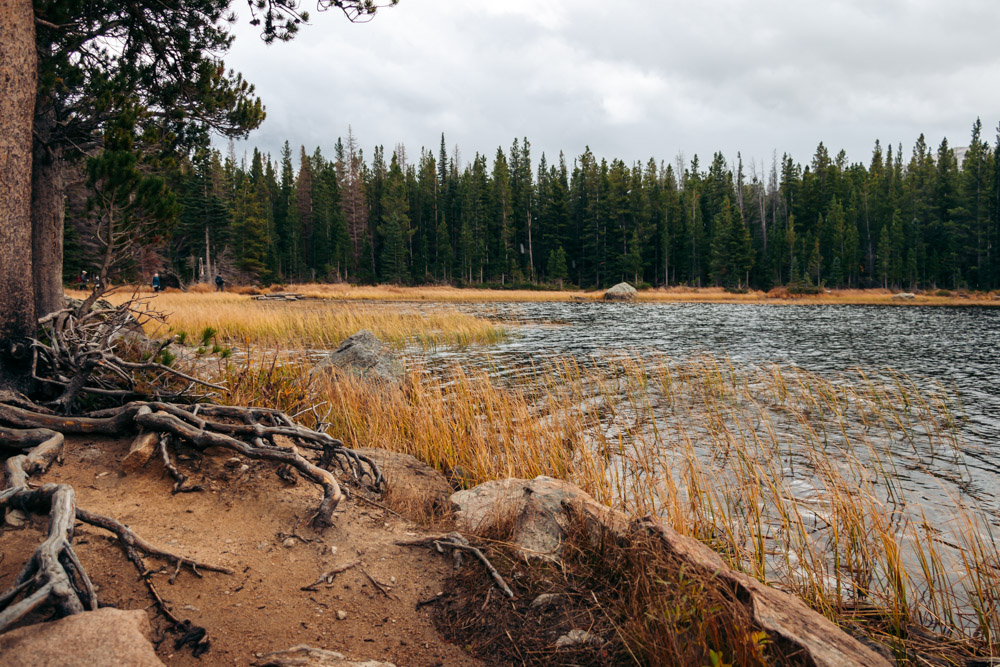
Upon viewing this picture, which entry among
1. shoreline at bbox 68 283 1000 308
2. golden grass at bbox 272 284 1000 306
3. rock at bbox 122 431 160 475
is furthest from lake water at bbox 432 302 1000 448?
golden grass at bbox 272 284 1000 306

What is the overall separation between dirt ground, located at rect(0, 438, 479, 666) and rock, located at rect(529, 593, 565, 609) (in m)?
0.49

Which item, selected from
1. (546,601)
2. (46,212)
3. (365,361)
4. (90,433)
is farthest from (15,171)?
(365,361)

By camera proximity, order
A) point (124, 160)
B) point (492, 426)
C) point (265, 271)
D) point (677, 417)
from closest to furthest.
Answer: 1. point (124, 160)
2. point (492, 426)
3. point (677, 417)
4. point (265, 271)

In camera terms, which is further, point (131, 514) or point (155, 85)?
point (155, 85)

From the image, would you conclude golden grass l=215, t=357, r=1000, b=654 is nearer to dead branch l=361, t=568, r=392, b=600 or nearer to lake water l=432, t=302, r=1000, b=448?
lake water l=432, t=302, r=1000, b=448

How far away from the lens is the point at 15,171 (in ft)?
13.2

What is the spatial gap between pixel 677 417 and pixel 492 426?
125 inches

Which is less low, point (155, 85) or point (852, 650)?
point (155, 85)

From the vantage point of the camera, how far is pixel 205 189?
49531 mm


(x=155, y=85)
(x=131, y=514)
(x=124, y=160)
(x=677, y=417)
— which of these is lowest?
(x=677, y=417)

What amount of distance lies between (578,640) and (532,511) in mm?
1076

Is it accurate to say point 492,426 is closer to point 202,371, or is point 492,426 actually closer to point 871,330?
point 202,371

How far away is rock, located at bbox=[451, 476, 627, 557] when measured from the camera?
3.22 meters

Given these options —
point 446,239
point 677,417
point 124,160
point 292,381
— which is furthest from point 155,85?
point 446,239
